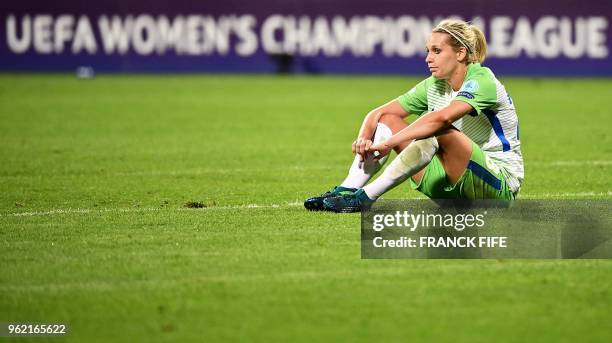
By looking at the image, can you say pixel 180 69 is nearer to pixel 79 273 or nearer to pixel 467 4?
pixel 467 4

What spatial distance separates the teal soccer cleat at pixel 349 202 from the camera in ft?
24.1

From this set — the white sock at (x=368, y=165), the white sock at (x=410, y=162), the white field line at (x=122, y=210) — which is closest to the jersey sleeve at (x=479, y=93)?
the white sock at (x=410, y=162)

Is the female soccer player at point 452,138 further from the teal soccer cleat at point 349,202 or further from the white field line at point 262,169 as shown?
the white field line at point 262,169

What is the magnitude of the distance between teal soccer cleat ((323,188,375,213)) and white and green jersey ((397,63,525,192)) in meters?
0.72

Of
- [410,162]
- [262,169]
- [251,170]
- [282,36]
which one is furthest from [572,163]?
[282,36]

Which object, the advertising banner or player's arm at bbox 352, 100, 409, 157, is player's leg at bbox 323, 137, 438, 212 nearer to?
player's arm at bbox 352, 100, 409, 157

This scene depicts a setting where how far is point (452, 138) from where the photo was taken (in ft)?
21.9

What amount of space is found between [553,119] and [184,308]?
12.0 m

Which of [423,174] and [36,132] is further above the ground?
[423,174]

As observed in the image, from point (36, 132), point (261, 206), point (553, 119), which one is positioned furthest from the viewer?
point (553, 119)

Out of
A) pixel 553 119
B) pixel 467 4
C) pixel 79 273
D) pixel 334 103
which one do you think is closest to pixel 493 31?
pixel 467 4

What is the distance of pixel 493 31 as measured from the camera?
25000 millimetres

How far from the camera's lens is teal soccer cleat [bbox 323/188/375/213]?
7348mm

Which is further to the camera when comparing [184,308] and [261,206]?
[261,206]
